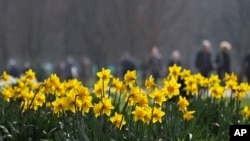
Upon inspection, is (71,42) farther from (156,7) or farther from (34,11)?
(156,7)

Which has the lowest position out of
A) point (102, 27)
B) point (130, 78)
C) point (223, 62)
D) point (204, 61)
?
point (130, 78)

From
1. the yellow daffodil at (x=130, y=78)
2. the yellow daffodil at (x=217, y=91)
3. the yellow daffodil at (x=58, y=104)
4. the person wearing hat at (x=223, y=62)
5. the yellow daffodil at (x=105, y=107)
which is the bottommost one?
the yellow daffodil at (x=105, y=107)

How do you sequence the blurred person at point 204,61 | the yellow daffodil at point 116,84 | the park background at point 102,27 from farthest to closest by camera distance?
the park background at point 102,27 < the blurred person at point 204,61 < the yellow daffodil at point 116,84

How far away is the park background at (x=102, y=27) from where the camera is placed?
3934 centimetres

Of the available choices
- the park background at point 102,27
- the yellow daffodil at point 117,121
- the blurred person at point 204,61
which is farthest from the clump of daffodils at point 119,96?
the park background at point 102,27

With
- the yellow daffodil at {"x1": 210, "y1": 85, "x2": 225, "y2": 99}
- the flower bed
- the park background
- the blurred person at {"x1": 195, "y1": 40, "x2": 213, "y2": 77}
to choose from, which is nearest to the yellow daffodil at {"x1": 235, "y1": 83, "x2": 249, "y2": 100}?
the flower bed

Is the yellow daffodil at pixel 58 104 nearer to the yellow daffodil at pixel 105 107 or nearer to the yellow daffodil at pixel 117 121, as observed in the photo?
the yellow daffodil at pixel 105 107

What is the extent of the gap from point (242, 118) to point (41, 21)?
35.0m

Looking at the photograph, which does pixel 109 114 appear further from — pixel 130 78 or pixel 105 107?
pixel 130 78

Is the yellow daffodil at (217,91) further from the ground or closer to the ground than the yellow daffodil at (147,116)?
further from the ground

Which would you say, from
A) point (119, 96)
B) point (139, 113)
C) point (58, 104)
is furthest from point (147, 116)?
point (119, 96)

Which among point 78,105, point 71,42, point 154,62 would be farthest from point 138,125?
point 71,42

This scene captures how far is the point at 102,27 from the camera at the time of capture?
41.9 meters

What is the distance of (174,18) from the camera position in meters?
46.2
